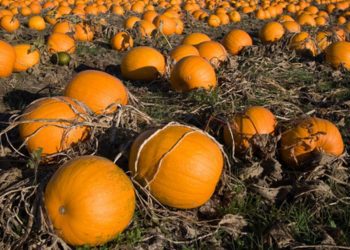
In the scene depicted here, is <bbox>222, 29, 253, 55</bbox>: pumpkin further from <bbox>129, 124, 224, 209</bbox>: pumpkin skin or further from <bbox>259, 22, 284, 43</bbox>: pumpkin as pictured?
<bbox>129, 124, 224, 209</bbox>: pumpkin skin

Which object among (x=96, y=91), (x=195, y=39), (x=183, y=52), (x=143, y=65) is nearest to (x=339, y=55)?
(x=195, y=39)

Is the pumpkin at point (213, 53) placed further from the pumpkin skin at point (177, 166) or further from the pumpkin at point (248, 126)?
the pumpkin skin at point (177, 166)

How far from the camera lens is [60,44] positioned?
799cm

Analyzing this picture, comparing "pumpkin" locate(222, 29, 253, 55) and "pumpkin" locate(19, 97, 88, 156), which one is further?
"pumpkin" locate(222, 29, 253, 55)

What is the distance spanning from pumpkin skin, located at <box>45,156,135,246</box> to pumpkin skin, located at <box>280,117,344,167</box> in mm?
1793

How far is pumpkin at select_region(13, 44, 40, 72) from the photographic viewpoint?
23.4 feet

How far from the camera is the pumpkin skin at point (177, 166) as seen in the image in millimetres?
3336

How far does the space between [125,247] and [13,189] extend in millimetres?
995

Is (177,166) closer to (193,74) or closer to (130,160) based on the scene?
(130,160)

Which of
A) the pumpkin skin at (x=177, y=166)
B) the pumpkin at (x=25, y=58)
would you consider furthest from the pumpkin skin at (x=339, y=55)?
the pumpkin at (x=25, y=58)

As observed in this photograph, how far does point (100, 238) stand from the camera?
305cm

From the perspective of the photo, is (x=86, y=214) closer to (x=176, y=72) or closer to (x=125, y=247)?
(x=125, y=247)

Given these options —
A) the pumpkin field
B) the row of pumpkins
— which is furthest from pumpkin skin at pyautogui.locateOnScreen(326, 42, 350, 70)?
the row of pumpkins

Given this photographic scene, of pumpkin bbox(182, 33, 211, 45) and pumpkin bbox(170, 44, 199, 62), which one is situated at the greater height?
pumpkin bbox(170, 44, 199, 62)
